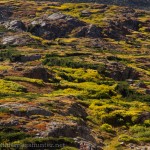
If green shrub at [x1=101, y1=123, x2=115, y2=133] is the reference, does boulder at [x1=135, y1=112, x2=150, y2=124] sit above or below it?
below

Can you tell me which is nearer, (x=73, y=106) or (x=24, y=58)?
(x=73, y=106)

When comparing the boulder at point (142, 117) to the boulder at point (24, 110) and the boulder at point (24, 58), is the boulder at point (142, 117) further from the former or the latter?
the boulder at point (24, 58)

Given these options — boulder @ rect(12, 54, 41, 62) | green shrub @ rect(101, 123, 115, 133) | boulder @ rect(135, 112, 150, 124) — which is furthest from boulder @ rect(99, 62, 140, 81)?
green shrub @ rect(101, 123, 115, 133)

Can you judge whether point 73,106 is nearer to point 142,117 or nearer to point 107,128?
point 107,128

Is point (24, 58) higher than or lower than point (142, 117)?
lower

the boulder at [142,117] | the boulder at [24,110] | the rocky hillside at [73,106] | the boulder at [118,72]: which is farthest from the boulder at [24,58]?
the boulder at [24,110]

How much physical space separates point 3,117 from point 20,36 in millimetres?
141281

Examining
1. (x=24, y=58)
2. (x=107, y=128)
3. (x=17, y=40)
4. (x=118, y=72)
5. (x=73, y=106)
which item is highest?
(x=73, y=106)

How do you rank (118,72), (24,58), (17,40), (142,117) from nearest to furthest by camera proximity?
(142,117)
(118,72)
(24,58)
(17,40)

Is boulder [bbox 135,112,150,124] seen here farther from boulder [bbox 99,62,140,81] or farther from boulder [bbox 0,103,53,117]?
boulder [bbox 99,62,140,81]

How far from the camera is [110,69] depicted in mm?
122625

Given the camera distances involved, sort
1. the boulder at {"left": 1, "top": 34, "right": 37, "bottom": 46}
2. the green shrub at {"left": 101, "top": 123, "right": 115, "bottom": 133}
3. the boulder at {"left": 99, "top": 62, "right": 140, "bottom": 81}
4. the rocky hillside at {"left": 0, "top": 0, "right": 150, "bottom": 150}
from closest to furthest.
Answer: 1. the rocky hillside at {"left": 0, "top": 0, "right": 150, "bottom": 150}
2. the green shrub at {"left": 101, "top": 123, "right": 115, "bottom": 133}
3. the boulder at {"left": 99, "top": 62, "right": 140, "bottom": 81}
4. the boulder at {"left": 1, "top": 34, "right": 37, "bottom": 46}

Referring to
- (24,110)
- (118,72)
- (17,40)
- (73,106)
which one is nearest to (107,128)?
(73,106)

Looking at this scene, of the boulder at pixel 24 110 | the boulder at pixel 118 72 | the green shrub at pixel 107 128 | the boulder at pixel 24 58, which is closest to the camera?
the boulder at pixel 24 110
